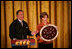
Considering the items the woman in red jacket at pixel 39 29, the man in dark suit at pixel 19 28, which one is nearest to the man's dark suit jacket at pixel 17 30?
the man in dark suit at pixel 19 28

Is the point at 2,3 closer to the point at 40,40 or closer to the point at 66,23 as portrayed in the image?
the point at 40,40

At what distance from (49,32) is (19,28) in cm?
46

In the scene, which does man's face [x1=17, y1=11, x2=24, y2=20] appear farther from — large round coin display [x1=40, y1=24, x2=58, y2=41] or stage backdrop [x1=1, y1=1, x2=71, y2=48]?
large round coin display [x1=40, y1=24, x2=58, y2=41]

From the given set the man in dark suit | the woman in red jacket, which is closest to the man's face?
the man in dark suit

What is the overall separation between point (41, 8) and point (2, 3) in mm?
611

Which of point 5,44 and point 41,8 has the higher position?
point 41,8

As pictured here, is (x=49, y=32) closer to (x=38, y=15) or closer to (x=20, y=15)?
(x=38, y=15)

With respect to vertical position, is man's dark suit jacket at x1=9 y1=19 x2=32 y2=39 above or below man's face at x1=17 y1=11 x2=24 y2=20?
below

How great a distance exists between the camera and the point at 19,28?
6.22 feet

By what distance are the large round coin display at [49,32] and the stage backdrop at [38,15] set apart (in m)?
0.12

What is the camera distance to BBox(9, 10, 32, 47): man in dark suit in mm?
1886

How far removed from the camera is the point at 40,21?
78.4 inches

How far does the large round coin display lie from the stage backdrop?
116 millimetres

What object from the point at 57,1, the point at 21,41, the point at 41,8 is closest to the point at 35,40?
the point at 21,41
